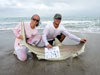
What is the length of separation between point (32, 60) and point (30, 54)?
57 cm

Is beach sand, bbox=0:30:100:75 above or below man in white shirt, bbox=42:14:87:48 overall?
below

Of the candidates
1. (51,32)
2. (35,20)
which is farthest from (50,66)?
(35,20)

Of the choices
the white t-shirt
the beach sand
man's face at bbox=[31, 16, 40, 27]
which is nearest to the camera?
the beach sand

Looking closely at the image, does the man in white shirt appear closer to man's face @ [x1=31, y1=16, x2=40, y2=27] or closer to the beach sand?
man's face @ [x1=31, y1=16, x2=40, y2=27]

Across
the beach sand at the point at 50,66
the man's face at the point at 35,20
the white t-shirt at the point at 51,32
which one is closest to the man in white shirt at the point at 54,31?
the white t-shirt at the point at 51,32

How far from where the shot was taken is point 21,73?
3.65 meters

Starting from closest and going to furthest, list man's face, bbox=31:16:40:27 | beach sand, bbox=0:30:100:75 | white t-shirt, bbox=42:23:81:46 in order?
beach sand, bbox=0:30:100:75
man's face, bbox=31:16:40:27
white t-shirt, bbox=42:23:81:46

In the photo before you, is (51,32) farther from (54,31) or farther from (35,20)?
(35,20)

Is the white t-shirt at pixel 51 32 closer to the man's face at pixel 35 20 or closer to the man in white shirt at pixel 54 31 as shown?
the man in white shirt at pixel 54 31

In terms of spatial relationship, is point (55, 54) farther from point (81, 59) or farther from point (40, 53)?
point (81, 59)

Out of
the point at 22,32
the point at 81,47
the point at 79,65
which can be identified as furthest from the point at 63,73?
the point at 22,32

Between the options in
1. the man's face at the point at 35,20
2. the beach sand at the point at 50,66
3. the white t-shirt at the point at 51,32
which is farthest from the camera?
the white t-shirt at the point at 51,32

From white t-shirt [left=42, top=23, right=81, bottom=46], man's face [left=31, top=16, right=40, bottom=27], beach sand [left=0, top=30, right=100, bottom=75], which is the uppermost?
man's face [left=31, top=16, right=40, bottom=27]

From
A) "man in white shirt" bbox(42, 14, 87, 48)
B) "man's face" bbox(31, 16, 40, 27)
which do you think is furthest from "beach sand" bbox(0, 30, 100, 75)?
"man's face" bbox(31, 16, 40, 27)
